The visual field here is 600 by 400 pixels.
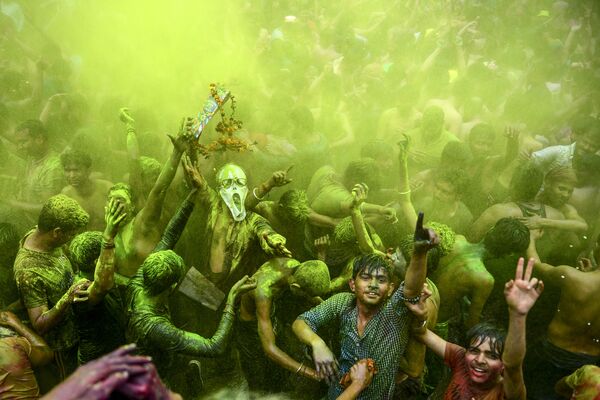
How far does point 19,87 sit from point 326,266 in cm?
346

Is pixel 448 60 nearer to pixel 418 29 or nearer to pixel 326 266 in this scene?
pixel 418 29

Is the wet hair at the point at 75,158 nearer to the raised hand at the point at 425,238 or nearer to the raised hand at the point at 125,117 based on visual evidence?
the raised hand at the point at 125,117

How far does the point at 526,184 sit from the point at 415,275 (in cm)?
229

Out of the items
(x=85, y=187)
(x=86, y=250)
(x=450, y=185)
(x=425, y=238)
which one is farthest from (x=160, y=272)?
(x=450, y=185)

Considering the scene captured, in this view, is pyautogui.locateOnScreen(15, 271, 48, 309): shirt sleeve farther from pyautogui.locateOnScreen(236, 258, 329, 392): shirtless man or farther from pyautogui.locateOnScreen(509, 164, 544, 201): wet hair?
pyautogui.locateOnScreen(509, 164, 544, 201): wet hair

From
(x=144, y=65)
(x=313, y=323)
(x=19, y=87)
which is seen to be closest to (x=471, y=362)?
(x=313, y=323)

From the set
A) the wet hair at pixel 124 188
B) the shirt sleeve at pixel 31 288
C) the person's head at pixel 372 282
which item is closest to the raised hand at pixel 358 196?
the person's head at pixel 372 282

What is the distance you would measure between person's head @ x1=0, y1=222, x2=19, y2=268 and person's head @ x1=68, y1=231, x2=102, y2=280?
50cm

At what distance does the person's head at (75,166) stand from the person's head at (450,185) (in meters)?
3.30

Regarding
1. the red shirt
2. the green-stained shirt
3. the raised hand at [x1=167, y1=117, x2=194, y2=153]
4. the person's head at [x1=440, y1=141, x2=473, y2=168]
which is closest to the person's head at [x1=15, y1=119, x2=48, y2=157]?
the green-stained shirt

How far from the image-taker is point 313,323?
382 cm

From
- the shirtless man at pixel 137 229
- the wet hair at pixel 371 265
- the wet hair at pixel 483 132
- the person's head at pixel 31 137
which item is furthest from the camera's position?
the wet hair at pixel 483 132

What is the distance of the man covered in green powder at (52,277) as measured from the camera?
3.81 metres

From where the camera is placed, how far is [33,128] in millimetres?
4586
